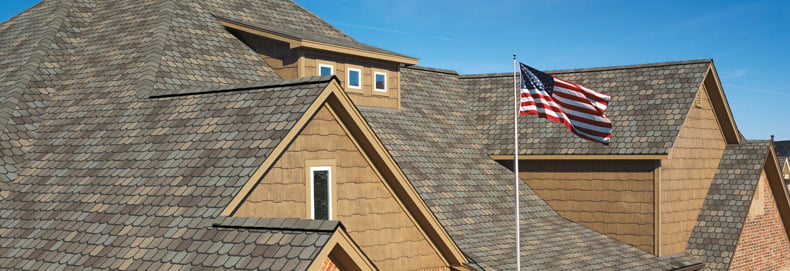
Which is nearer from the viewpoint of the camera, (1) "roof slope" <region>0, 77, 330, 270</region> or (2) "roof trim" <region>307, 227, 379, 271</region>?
(2) "roof trim" <region>307, 227, 379, 271</region>

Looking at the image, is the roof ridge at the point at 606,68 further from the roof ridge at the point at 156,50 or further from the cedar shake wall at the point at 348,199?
the cedar shake wall at the point at 348,199

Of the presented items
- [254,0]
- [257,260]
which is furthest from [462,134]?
[257,260]

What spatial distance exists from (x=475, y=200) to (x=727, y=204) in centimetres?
840

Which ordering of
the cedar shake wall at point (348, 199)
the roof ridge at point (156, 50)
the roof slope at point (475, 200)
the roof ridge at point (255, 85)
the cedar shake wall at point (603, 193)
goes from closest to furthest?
the cedar shake wall at point (348, 199) < the roof ridge at point (255, 85) < the roof ridge at point (156, 50) < the roof slope at point (475, 200) < the cedar shake wall at point (603, 193)

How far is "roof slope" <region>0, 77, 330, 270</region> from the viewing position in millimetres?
10969

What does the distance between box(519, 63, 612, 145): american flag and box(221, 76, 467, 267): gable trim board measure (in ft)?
10.9

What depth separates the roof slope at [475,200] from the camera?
61.3ft

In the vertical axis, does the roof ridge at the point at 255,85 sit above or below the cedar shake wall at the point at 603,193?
above

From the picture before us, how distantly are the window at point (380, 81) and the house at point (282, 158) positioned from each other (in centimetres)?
18

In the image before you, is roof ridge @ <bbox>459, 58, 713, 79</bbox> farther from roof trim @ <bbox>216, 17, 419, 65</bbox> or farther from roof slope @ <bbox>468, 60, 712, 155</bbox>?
roof trim @ <bbox>216, 17, 419, 65</bbox>

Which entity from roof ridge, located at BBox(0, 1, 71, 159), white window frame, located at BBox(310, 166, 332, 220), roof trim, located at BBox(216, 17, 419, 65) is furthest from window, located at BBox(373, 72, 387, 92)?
white window frame, located at BBox(310, 166, 332, 220)

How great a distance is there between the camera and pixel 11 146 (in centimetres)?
1543

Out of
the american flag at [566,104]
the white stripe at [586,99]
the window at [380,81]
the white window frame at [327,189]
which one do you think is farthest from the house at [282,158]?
the white stripe at [586,99]

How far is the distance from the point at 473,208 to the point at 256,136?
30.8 ft
